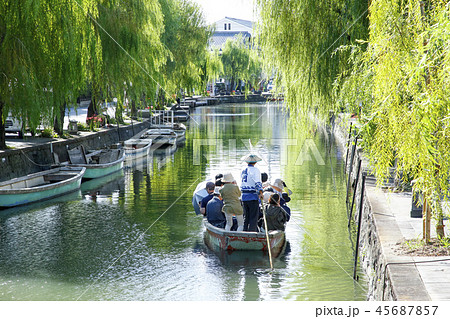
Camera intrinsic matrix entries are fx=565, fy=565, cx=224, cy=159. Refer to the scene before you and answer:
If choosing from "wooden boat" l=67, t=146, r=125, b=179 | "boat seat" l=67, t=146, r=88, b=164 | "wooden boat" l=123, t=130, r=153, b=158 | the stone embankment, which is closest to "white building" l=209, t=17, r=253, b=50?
"wooden boat" l=123, t=130, r=153, b=158

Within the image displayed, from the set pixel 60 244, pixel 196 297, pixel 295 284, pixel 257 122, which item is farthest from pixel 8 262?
pixel 257 122

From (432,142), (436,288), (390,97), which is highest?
(390,97)

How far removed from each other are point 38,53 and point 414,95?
12.3 metres

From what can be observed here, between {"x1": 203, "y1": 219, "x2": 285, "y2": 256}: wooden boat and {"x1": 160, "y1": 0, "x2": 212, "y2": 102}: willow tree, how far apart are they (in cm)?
2472

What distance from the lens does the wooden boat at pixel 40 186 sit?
52.7 feet

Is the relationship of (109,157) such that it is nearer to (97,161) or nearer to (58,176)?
(97,161)

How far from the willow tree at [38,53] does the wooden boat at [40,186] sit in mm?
1926

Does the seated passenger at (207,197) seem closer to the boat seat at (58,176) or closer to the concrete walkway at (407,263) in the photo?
the concrete walkway at (407,263)

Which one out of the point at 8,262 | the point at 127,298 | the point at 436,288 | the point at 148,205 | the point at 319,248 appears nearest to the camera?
the point at 436,288

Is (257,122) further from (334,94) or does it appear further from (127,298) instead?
(127,298)

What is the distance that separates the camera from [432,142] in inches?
283

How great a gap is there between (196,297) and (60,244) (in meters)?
4.52

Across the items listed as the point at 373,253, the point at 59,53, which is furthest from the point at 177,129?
the point at 373,253

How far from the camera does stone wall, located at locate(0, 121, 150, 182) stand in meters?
18.6
